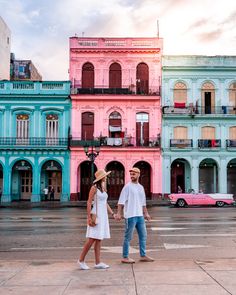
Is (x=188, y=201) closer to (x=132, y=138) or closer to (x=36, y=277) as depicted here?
(x=132, y=138)

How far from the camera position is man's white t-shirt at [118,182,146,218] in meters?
8.22

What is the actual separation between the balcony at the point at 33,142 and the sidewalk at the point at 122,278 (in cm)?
2767

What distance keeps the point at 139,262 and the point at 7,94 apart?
29859 mm

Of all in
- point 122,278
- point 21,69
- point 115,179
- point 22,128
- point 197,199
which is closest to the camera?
point 122,278

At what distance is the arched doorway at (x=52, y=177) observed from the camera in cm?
3609

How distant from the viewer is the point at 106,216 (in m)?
7.74

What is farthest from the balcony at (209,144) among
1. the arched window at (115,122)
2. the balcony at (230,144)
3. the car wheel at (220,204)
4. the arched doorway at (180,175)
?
the car wheel at (220,204)

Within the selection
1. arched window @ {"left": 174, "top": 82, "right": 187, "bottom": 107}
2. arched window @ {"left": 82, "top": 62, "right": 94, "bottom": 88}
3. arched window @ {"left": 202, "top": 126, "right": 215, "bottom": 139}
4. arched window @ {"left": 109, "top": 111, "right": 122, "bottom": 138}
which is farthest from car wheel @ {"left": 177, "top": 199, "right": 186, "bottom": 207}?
arched window @ {"left": 82, "top": 62, "right": 94, "bottom": 88}

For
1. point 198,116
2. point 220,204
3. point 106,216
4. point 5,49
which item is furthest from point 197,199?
point 5,49

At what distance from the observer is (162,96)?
119ft

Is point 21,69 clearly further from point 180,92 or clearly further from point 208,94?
point 208,94

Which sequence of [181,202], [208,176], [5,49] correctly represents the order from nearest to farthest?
[181,202], [208,176], [5,49]

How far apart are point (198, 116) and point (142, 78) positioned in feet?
18.0

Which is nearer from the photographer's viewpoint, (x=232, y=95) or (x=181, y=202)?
(x=181, y=202)
